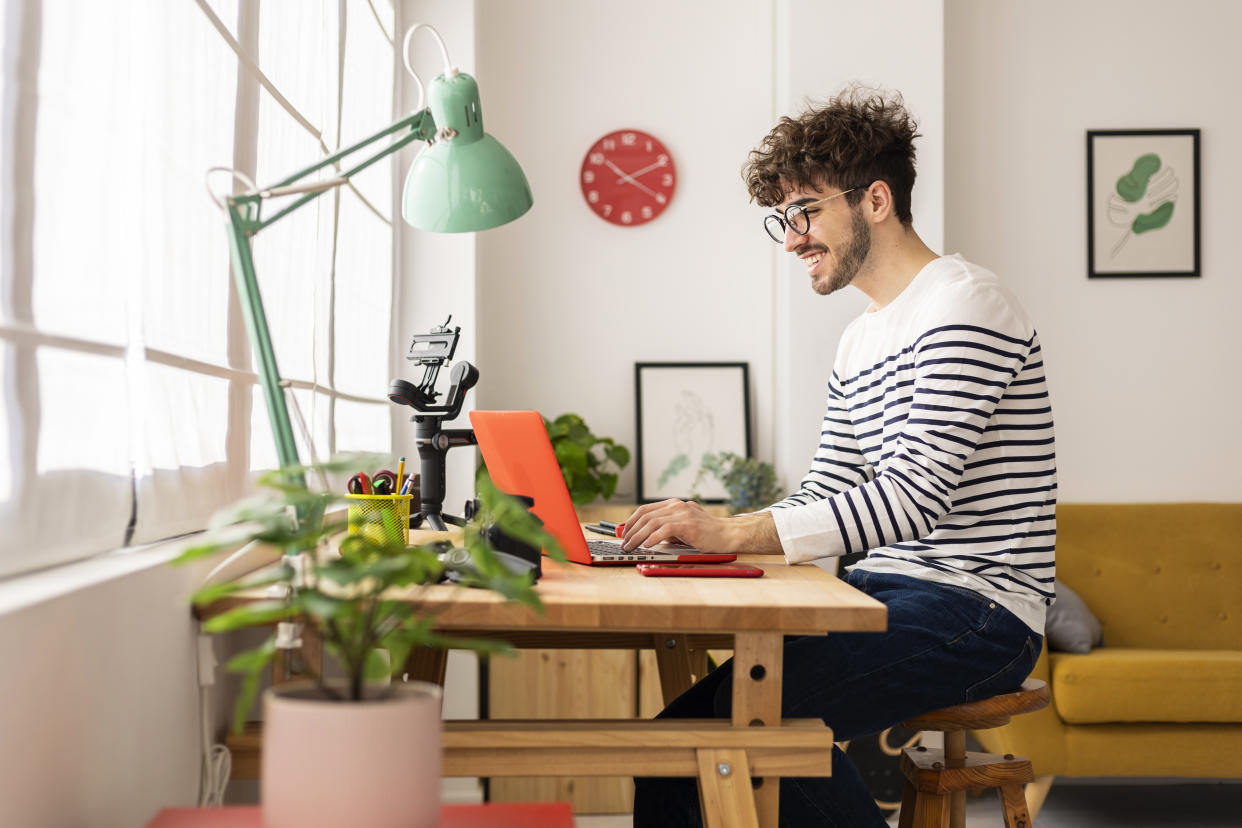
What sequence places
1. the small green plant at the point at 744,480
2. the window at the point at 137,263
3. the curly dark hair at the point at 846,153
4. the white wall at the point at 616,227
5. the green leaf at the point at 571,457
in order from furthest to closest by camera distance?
the white wall at the point at 616,227 → the small green plant at the point at 744,480 → the green leaf at the point at 571,457 → the curly dark hair at the point at 846,153 → the window at the point at 137,263

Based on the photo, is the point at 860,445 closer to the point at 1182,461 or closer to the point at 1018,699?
the point at 1018,699

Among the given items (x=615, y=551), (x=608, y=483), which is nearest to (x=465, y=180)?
(x=615, y=551)

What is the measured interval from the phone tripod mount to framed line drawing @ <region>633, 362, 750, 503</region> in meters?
1.74

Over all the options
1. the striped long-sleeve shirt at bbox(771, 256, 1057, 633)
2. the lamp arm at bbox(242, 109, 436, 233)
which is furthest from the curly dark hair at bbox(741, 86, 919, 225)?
the lamp arm at bbox(242, 109, 436, 233)

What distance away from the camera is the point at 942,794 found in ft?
5.65

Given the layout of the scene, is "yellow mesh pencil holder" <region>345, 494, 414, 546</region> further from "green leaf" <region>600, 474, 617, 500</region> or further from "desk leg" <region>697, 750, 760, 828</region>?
"green leaf" <region>600, 474, 617, 500</region>

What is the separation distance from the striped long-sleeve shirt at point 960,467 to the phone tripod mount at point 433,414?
0.61 metres

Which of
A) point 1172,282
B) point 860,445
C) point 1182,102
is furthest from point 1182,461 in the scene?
point 860,445

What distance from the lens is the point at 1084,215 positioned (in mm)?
3779

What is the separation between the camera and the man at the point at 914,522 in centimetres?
154

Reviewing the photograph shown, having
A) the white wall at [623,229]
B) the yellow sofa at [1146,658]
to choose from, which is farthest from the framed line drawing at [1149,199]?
the white wall at [623,229]

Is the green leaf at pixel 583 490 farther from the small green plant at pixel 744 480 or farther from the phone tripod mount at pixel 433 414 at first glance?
the phone tripod mount at pixel 433 414

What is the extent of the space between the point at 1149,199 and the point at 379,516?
128 inches

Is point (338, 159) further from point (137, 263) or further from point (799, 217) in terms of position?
Answer: point (799, 217)
